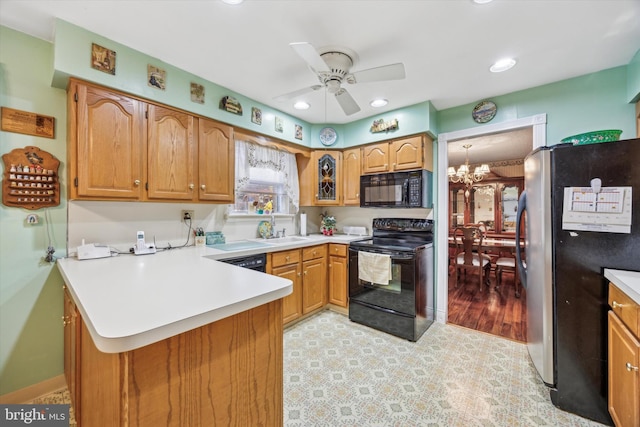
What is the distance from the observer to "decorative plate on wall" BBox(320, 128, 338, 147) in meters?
3.47

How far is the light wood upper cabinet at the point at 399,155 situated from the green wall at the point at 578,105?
2.33ft

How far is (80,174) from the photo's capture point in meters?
1.70

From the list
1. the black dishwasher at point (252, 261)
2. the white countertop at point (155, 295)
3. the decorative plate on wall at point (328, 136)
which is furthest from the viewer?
the decorative plate on wall at point (328, 136)

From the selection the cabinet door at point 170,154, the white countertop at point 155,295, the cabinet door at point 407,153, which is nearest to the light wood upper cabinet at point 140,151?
the cabinet door at point 170,154

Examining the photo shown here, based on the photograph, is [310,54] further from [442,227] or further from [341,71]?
[442,227]

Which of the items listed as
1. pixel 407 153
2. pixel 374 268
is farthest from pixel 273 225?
pixel 407 153

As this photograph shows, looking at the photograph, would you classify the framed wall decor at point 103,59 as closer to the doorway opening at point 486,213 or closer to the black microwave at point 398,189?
the black microwave at point 398,189

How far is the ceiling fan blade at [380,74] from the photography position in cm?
166

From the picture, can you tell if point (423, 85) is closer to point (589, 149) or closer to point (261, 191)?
point (589, 149)

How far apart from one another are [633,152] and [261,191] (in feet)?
10.2

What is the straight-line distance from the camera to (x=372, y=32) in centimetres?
169

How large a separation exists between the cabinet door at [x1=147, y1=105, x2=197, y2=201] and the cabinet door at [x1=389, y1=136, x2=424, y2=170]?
2.12 m

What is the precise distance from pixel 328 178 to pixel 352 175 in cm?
34

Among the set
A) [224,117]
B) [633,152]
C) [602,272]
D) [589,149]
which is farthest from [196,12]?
[602,272]
